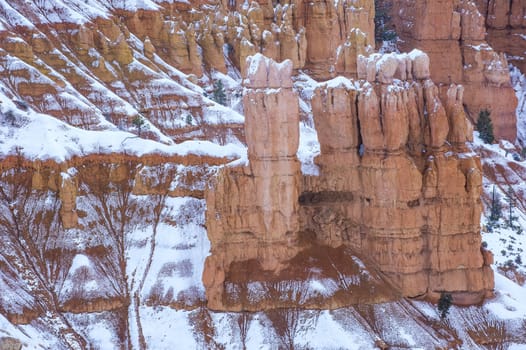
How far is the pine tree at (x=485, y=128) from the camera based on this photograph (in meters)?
158

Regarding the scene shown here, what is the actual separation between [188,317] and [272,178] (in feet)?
44.9

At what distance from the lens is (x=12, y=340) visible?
3637 inches

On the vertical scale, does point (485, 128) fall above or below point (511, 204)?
above

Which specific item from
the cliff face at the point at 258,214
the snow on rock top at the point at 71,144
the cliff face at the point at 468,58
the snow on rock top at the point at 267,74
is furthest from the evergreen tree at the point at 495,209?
the snow on rock top at the point at 267,74

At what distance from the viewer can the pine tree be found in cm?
15800

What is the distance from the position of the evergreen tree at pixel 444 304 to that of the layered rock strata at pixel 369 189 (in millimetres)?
924

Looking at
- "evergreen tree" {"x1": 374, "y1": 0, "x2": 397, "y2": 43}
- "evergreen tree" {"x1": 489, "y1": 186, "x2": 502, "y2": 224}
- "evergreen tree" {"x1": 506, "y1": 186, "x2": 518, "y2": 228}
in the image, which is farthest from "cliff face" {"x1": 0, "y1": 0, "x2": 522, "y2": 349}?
"evergreen tree" {"x1": 374, "y1": 0, "x2": 397, "y2": 43}

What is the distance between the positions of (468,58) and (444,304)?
7577 centimetres

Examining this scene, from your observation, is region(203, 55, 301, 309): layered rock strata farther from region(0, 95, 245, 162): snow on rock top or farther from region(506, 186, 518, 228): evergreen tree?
region(506, 186, 518, 228): evergreen tree

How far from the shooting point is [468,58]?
172750 mm

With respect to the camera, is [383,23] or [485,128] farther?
[383,23]

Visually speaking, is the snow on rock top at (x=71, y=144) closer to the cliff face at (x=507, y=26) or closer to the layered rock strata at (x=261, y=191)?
the layered rock strata at (x=261, y=191)

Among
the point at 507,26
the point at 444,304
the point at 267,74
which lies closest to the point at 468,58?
the point at 507,26

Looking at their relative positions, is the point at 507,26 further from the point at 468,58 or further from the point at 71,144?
the point at 71,144
